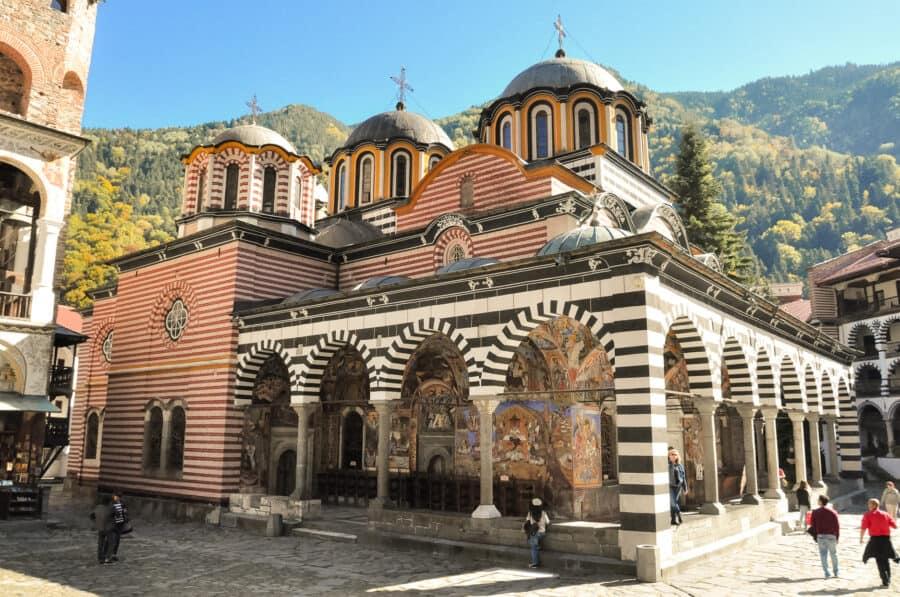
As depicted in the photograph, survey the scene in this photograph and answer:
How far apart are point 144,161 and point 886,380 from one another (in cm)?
7824

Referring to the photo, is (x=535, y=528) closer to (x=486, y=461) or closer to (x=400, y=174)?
(x=486, y=461)

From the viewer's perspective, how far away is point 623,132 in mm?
20281

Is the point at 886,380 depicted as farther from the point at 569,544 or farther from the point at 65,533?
the point at 65,533

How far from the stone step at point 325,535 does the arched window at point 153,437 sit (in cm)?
653

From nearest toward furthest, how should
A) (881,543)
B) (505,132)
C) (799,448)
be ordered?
(881,543)
(799,448)
(505,132)

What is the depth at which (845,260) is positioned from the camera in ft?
124

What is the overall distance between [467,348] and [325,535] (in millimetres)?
4751

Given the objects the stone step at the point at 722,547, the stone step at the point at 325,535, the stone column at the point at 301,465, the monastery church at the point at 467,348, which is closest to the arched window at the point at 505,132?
the monastery church at the point at 467,348

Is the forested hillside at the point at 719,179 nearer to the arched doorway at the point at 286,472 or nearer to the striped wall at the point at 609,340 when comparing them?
the arched doorway at the point at 286,472

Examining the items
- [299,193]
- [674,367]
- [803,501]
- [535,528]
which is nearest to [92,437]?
[299,193]

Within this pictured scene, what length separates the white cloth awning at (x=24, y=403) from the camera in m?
14.3

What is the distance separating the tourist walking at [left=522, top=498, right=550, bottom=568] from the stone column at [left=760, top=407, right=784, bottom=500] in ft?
22.2

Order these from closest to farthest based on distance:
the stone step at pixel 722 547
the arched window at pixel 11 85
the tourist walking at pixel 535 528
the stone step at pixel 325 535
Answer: the stone step at pixel 722 547 → the tourist walking at pixel 535 528 → the stone step at pixel 325 535 → the arched window at pixel 11 85

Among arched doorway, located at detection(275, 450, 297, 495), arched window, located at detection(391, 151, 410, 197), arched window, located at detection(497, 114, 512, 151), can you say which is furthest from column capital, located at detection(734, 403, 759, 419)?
arched window, located at detection(391, 151, 410, 197)
